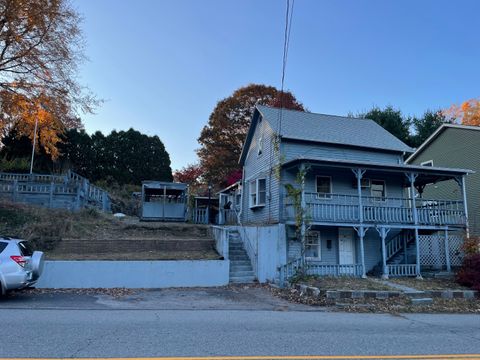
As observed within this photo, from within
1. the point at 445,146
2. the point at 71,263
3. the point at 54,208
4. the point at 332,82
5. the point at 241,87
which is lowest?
the point at 71,263

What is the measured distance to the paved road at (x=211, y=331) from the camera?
19.0ft

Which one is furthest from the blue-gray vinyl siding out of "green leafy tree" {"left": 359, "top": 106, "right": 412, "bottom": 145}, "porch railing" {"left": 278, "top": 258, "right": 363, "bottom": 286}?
"green leafy tree" {"left": 359, "top": 106, "right": 412, "bottom": 145}

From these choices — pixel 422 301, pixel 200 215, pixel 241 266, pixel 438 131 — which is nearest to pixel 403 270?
pixel 422 301

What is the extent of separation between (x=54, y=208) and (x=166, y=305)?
42.5 feet

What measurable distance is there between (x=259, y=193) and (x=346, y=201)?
15.8 feet

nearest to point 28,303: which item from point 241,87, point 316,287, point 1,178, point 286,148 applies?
point 316,287

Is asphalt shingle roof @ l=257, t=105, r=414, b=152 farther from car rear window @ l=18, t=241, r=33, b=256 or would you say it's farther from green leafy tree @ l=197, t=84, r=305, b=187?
green leafy tree @ l=197, t=84, r=305, b=187

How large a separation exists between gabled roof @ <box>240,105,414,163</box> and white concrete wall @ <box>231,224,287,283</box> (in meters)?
4.89

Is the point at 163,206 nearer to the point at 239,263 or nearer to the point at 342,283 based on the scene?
the point at 239,263

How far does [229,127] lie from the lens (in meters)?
41.9

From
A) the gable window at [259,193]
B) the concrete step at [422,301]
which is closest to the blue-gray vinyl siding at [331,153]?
the gable window at [259,193]

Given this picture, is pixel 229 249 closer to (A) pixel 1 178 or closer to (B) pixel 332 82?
(B) pixel 332 82

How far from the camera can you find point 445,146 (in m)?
24.4

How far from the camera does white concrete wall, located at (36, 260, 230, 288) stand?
542 inches
